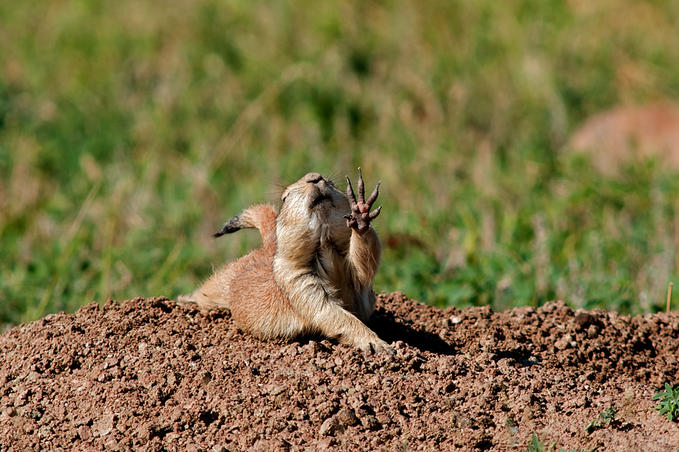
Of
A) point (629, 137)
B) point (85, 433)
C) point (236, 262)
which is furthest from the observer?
point (629, 137)

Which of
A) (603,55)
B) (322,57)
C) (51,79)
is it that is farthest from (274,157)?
(603,55)

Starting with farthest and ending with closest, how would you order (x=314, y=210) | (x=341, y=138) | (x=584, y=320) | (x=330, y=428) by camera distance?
(x=341, y=138), (x=584, y=320), (x=314, y=210), (x=330, y=428)

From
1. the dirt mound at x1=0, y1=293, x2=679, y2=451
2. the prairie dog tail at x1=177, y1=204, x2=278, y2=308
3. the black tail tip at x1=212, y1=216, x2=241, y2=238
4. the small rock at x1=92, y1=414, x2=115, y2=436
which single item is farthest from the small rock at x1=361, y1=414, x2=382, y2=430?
the black tail tip at x1=212, y1=216, x2=241, y2=238

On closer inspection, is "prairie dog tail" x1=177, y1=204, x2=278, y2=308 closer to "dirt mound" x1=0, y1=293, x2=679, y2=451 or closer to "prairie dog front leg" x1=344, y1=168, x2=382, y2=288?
"dirt mound" x1=0, y1=293, x2=679, y2=451

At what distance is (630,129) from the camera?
945 cm

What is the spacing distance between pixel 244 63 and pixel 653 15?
5.31 m

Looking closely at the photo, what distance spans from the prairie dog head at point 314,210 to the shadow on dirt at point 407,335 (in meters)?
0.72

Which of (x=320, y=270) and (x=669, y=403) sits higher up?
(x=320, y=270)

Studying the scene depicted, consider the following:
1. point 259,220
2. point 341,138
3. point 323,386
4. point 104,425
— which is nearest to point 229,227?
point 259,220

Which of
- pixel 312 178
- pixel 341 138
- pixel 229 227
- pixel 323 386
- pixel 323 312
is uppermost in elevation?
pixel 341 138

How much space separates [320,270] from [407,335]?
0.72 m

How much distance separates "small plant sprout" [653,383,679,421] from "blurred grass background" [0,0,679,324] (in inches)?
83.8

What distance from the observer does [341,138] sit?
9703mm

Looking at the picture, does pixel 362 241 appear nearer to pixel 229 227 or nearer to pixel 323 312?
pixel 323 312
